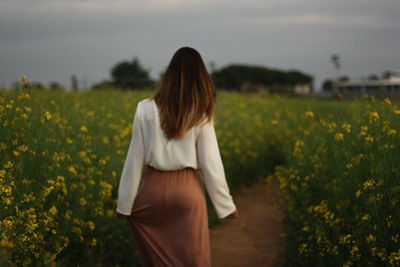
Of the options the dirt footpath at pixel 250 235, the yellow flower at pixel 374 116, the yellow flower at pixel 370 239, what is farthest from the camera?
the dirt footpath at pixel 250 235

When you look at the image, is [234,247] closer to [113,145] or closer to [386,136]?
[113,145]

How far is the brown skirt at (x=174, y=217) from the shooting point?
11.4 feet

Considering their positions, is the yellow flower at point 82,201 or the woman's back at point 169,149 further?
the yellow flower at point 82,201

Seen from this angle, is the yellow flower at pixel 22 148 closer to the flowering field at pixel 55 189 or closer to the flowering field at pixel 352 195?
the flowering field at pixel 55 189

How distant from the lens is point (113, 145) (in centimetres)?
684

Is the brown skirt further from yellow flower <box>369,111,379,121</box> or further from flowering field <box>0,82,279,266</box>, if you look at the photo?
yellow flower <box>369,111,379,121</box>

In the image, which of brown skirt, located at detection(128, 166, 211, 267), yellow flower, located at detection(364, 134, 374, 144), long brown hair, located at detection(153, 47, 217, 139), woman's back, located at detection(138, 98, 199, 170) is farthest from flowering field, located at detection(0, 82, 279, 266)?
yellow flower, located at detection(364, 134, 374, 144)

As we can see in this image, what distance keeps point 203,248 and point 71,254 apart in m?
1.79

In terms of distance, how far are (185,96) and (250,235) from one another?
402 cm

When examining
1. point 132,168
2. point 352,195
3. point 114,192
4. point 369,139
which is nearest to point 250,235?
point 114,192

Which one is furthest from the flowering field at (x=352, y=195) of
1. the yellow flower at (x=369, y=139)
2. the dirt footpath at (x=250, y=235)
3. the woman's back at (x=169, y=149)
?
the woman's back at (x=169, y=149)

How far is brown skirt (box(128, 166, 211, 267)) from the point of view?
11.4ft

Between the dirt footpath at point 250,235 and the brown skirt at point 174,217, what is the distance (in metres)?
2.01

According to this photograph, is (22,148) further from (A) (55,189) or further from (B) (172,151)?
(B) (172,151)
